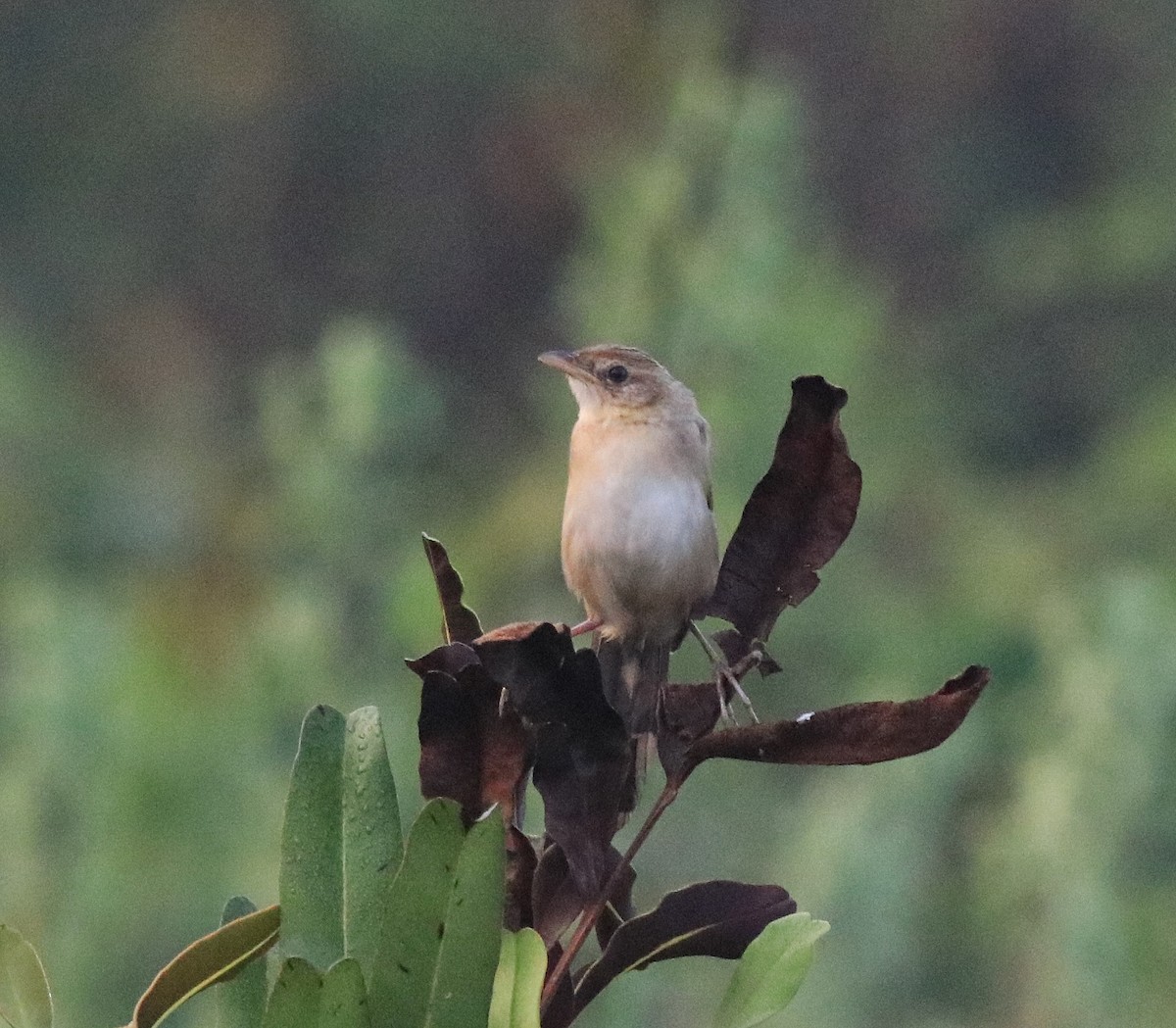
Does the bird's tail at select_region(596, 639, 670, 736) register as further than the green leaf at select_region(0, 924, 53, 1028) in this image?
Yes

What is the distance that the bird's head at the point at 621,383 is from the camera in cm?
419

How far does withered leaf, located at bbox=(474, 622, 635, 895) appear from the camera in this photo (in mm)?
1999

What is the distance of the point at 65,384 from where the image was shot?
1095 cm

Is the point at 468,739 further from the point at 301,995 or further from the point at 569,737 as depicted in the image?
the point at 301,995

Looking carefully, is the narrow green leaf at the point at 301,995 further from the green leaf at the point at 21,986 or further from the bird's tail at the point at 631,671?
the bird's tail at the point at 631,671

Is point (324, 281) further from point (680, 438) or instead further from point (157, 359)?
point (680, 438)

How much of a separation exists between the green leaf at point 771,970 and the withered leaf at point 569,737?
0.50ft

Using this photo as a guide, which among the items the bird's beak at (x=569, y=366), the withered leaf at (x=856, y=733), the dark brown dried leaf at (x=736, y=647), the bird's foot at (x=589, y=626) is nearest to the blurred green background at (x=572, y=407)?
the bird's beak at (x=569, y=366)

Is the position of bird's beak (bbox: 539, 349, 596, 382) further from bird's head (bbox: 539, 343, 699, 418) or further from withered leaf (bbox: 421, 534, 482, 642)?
withered leaf (bbox: 421, 534, 482, 642)

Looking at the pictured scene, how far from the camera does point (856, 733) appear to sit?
197cm

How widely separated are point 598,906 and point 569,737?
0.15 meters

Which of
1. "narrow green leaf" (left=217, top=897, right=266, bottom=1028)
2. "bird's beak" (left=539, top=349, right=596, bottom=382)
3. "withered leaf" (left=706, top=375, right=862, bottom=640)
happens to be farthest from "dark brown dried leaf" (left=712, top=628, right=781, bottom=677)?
"bird's beak" (left=539, top=349, right=596, bottom=382)

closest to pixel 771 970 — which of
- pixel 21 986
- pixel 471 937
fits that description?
pixel 471 937

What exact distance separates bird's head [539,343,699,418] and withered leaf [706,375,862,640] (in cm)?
195
